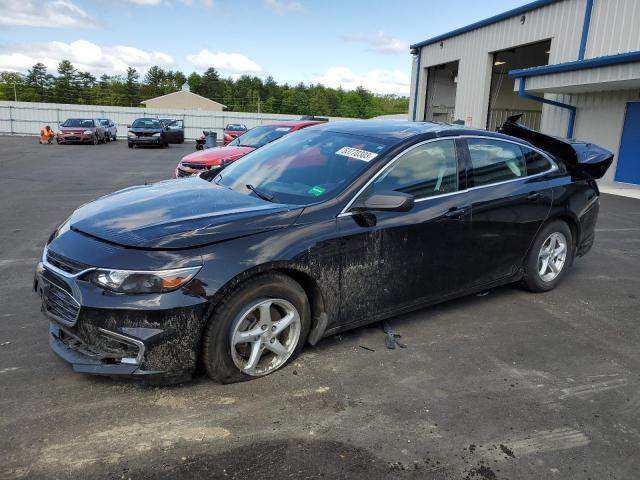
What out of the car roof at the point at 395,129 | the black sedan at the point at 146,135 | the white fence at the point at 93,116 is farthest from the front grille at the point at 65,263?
the white fence at the point at 93,116

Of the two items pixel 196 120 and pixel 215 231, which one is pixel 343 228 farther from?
pixel 196 120

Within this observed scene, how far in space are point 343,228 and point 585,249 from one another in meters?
3.44

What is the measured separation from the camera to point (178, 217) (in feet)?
10.6

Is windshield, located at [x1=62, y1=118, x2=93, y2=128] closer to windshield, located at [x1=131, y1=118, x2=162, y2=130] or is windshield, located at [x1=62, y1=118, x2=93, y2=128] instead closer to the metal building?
windshield, located at [x1=131, y1=118, x2=162, y2=130]

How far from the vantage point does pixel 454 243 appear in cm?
414

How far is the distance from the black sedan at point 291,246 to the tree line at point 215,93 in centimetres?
8372

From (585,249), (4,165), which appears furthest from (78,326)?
(4,165)

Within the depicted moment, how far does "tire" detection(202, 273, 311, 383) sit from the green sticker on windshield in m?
0.67

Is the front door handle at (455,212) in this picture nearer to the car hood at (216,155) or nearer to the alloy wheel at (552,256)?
the alloy wheel at (552,256)

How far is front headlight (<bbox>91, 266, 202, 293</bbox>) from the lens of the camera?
112 inches

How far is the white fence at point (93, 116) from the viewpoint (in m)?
39.2

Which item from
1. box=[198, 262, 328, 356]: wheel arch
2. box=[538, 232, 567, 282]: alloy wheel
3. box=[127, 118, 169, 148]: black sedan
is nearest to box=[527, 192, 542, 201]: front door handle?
box=[538, 232, 567, 282]: alloy wheel

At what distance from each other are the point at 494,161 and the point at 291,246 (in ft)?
7.43

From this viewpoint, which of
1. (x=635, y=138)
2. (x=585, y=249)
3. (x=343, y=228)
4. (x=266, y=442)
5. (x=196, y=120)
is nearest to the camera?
(x=266, y=442)
